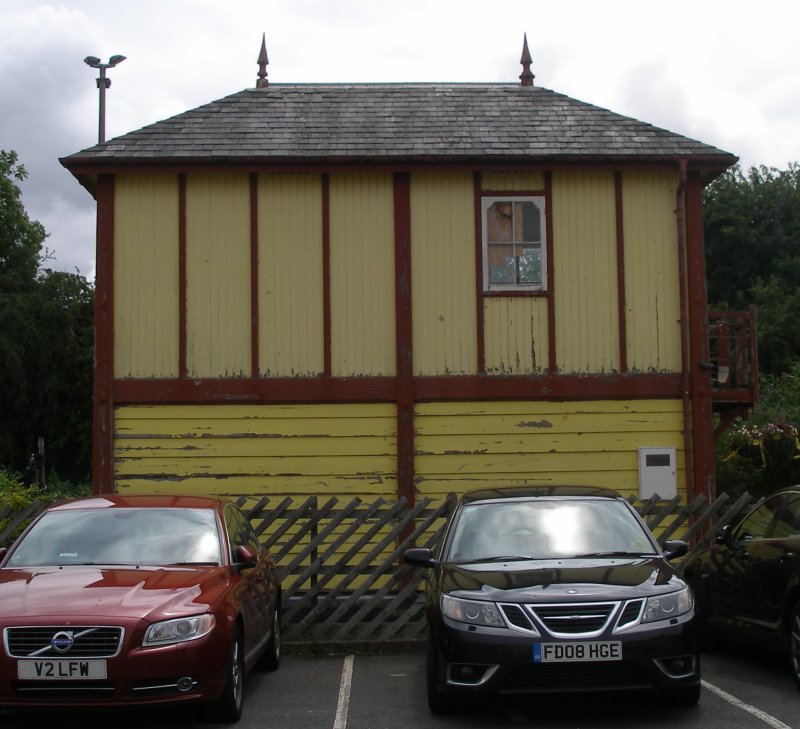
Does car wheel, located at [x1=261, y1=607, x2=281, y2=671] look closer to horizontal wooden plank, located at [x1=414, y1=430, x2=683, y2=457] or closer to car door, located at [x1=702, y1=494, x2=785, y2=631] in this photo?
car door, located at [x1=702, y1=494, x2=785, y2=631]

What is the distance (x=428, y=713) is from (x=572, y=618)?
1352mm

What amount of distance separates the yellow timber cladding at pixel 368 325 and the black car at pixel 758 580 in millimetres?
4012

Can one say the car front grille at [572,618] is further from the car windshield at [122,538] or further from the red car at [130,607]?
the car windshield at [122,538]

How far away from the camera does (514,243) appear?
13734 mm

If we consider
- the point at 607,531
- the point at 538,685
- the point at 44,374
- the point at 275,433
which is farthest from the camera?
the point at 44,374

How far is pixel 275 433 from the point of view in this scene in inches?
525

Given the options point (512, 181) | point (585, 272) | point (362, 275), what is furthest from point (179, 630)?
point (512, 181)

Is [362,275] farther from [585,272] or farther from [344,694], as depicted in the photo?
[344,694]

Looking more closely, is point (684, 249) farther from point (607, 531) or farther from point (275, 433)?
point (607, 531)

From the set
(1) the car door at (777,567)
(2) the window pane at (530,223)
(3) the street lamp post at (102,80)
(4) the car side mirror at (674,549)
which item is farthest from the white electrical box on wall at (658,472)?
(3) the street lamp post at (102,80)

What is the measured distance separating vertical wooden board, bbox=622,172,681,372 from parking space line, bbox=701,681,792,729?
6139 mm

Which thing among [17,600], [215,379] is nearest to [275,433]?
[215,379]

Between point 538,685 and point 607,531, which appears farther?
point 607,531

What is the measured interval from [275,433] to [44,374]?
109 feet
